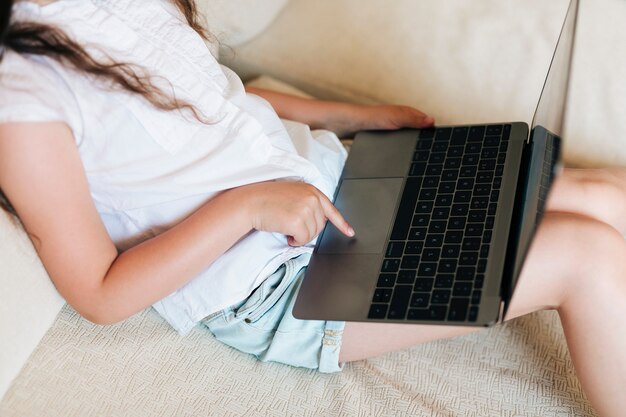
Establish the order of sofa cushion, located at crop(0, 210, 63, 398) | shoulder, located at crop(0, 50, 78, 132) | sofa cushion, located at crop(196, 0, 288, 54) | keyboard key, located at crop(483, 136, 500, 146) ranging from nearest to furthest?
shoulder, located at crop(0, 50, 78, 132), sofa cushion, located at crop(0, 210, 63, 398), keyboard key, located at crop(483, 136, 500, 146), sofa cushion, located at crop(196, 0, 288, 54)

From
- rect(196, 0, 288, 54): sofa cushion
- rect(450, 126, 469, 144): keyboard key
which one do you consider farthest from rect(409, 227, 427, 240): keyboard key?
rect(196, 0, 288, 54): sofa cushion

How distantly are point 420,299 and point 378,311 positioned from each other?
48 mm

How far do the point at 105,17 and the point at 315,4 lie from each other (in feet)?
1.91

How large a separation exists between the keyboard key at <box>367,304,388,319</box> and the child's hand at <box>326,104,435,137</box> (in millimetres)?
389

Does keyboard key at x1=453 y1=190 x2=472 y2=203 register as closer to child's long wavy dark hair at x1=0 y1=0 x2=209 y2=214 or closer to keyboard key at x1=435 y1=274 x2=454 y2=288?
keyboard key at x1=435 y1=274 x2=454 y2=288

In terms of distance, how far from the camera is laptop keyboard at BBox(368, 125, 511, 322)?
0.79 meters

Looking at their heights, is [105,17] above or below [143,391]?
above

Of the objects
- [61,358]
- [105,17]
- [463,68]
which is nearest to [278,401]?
[61,358]

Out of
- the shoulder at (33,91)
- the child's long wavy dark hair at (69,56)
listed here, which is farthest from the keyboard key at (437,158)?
the shoulder at (33,91)

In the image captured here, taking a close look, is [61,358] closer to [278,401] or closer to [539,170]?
[278,401]

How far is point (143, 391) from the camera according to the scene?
87cm

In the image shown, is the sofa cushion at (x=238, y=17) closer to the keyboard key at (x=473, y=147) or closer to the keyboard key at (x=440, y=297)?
the keyboard key at (x=473, y=147)

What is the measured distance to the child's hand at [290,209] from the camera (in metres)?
0.85

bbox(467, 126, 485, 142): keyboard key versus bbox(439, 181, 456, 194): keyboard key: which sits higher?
bbox(467, 126, 485, 142): keyboard key
